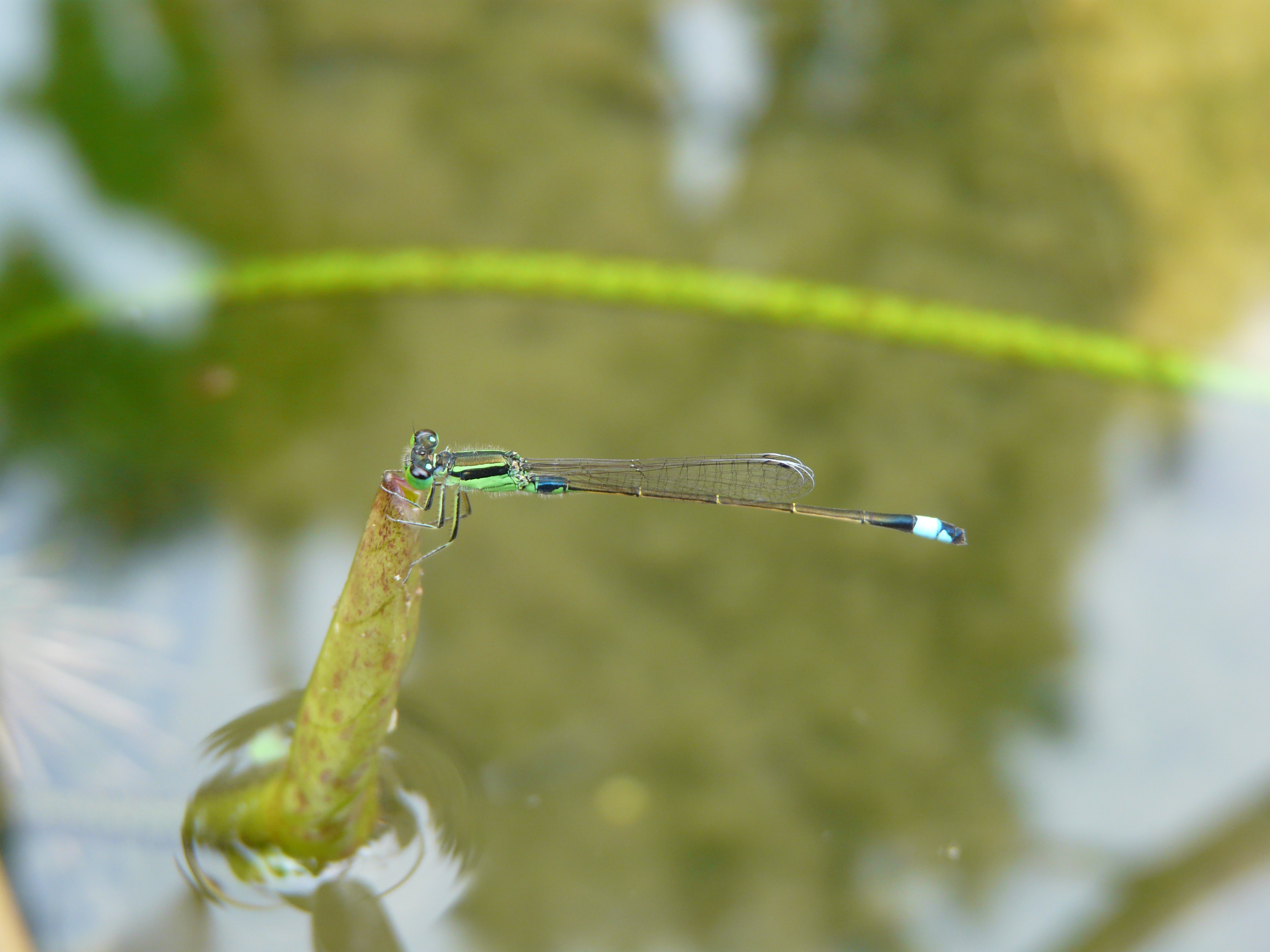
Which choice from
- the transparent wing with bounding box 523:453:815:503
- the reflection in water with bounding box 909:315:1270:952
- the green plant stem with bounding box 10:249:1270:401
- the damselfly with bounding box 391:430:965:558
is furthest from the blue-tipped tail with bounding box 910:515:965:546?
the green plant stem with bounding box 10:249:1270:401

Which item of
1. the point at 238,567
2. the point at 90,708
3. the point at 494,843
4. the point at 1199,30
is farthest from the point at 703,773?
the point at 1199,30

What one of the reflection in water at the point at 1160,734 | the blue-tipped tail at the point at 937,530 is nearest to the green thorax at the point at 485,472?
the blue-tipped tail at the point at 937,530

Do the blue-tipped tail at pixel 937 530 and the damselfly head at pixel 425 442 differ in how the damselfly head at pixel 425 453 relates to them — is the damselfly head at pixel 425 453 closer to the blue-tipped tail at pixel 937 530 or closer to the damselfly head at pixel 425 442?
the damselfly head at pixel 425 442

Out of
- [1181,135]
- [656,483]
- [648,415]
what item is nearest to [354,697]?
[656,483]

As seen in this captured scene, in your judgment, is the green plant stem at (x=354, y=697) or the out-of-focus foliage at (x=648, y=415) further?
the out-of-focus foliage at (x=648, y=415)

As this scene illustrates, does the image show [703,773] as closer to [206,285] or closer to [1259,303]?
[206,285]

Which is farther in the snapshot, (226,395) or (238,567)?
(226,395)

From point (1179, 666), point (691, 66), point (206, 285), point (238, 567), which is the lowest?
point (238, 567)
